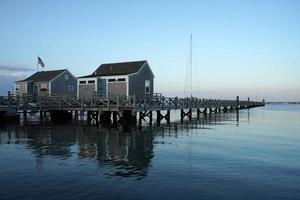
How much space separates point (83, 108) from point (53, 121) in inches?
196

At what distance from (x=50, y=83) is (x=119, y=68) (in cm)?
1338

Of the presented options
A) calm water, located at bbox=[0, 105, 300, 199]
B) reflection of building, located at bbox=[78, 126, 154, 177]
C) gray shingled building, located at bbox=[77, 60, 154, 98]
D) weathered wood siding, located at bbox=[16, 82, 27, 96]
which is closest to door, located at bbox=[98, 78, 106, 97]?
gray shingled building, located at bbox=[77, 60, 154, 98]

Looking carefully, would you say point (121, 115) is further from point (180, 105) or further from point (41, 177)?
point (41, 177)

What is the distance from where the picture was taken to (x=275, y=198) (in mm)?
10672

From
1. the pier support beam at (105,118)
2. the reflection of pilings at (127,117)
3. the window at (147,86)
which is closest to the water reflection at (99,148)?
the reflection of pilings at (127,117)

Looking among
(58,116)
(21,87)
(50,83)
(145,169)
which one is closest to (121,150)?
(145,169)

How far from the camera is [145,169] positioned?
14.4m

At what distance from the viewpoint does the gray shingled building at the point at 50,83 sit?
1981 inches

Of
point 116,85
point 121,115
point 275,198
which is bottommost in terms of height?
point 275,198

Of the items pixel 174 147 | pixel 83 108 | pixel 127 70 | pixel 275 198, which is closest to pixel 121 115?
pixel 83 108

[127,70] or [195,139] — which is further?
[127,70]

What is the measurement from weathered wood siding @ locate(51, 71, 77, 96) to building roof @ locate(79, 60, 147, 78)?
9383 mm

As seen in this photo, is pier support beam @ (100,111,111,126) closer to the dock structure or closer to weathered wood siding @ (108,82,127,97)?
the dock structure

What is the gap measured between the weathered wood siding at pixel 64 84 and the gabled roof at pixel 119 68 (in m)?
9.38
